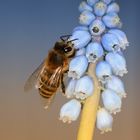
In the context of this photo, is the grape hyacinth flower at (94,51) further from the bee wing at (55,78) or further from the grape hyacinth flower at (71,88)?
the bee wing at (55,78)

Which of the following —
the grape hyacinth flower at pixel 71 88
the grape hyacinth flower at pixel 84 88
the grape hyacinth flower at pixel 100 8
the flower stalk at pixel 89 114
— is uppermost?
the grape hyacinth flower at pixel 100 8

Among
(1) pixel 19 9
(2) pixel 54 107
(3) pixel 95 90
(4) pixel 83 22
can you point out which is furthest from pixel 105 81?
(1) pixel 19 9

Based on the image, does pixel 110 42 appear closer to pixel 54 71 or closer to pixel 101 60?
pixel 101 60

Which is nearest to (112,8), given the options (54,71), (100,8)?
(100,8)

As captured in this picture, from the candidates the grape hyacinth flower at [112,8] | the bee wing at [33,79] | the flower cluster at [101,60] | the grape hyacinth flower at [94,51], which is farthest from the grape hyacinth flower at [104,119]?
the bee wing at [33,79]

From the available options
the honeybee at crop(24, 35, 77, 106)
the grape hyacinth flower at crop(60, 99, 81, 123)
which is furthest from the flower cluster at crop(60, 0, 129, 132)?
the honeybee at crop(24, 35, 77, 106)
